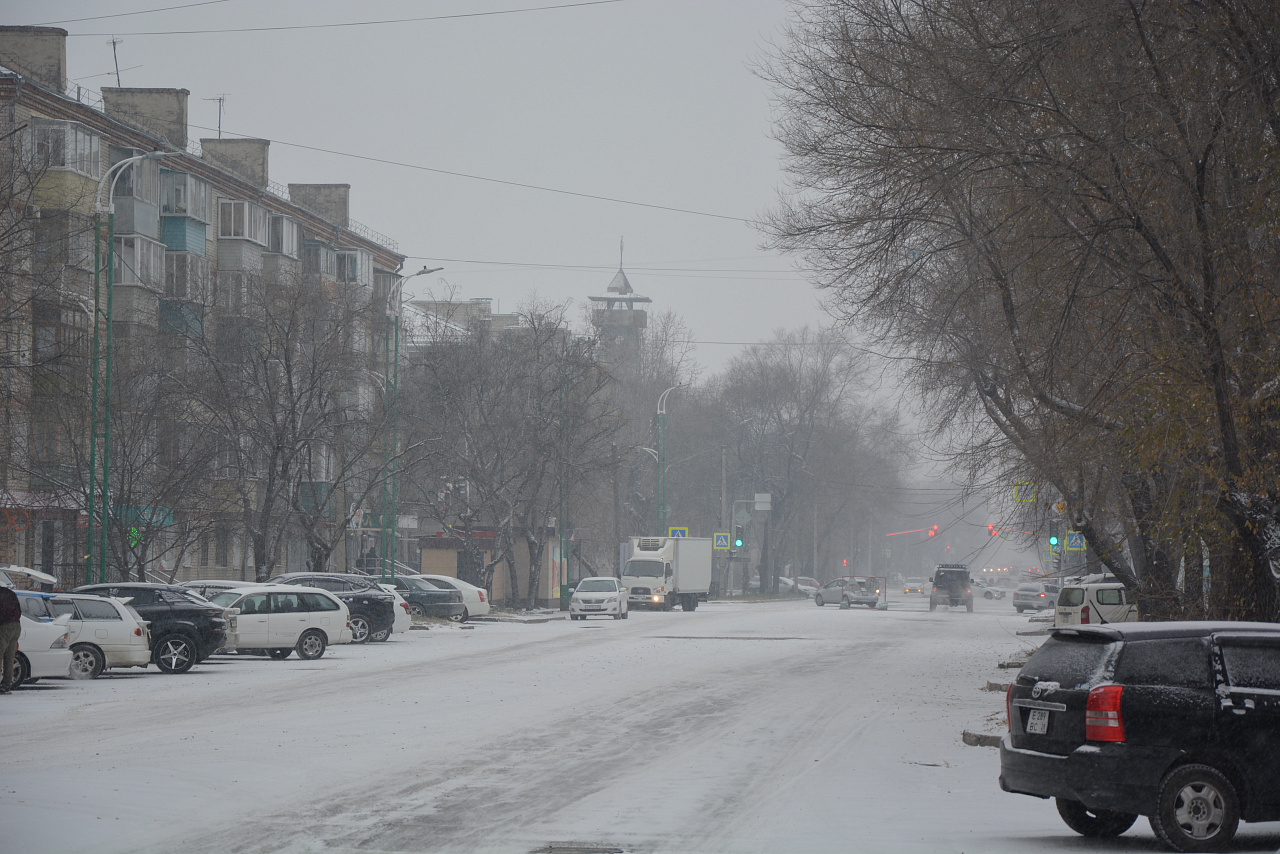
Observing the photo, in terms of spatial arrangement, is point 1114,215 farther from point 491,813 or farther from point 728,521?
point 728,521

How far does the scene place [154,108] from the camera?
185ft

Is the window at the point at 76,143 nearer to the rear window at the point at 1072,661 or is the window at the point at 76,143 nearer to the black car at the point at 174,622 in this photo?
the black car at the point at 174,622

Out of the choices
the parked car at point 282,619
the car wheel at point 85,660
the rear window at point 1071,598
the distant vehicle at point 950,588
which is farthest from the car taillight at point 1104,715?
the distant vehicle at point 950,588

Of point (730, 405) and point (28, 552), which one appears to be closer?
point (28, 552)

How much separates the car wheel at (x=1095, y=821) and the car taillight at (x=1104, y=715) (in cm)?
99

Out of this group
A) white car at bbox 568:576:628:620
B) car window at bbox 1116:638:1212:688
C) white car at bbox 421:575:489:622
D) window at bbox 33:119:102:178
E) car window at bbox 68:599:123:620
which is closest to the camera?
car window at bbox 1116:638:1212:688

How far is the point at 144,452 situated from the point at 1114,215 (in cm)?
3176

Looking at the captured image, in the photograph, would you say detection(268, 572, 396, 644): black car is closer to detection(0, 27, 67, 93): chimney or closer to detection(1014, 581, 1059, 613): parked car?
detection(0, 27, 67, 93): chimney

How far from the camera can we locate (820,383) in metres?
90.4

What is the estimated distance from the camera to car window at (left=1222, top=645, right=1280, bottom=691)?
9523 mm

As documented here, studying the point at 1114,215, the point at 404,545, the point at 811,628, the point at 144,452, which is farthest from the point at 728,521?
the point at 1114,215

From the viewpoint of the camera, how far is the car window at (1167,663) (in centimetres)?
942

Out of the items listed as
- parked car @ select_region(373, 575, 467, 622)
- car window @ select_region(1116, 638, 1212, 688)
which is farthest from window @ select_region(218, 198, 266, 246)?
car window @ select_region(1116, 638, 1212, 688)

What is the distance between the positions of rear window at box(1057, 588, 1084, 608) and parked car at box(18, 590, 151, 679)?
19.3 meters
